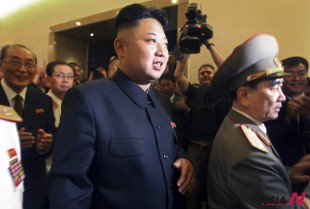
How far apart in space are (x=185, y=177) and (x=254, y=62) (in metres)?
0.50

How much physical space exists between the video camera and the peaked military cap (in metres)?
0.93

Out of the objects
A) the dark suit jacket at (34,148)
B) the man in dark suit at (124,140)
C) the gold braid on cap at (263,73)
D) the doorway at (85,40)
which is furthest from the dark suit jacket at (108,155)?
the doorway at (85,40)

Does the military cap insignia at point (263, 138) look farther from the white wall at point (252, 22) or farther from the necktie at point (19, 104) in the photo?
the white wall at point (252, 22)

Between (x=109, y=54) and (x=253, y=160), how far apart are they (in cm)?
409

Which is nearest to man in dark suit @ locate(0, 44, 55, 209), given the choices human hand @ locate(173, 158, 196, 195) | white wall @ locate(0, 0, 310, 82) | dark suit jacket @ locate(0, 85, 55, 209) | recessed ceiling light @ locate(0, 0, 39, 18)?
dark suit jacket @ locate(0, 85, 55, 209)

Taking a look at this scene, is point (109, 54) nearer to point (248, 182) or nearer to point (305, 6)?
point (305, 6)

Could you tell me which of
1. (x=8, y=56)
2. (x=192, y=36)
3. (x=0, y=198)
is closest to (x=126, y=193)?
(x=0, y=198)

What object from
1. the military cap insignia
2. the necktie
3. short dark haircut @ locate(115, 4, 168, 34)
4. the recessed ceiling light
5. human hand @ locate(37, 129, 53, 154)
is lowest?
human hand @ locate(37, 129, 53, 154)

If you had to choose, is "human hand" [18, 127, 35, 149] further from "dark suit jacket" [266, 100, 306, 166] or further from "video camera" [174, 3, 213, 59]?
"dark suit jacket" [266, 100, 306, 166]

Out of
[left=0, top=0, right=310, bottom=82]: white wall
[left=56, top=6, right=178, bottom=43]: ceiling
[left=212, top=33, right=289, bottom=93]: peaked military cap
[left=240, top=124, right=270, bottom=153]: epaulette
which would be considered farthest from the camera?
[left=56, top=6, right=178, bottom=43]: ceiling

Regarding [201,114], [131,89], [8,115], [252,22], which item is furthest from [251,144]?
[252,22]

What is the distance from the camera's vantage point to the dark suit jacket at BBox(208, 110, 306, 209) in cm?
98

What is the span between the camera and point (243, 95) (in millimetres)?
1168

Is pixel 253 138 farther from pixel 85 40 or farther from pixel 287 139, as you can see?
pixel 85 40
